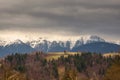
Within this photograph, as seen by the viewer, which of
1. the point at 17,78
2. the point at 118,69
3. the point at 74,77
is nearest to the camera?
the point at 118,69

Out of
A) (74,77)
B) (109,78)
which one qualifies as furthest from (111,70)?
(74,77)

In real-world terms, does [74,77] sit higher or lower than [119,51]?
lower

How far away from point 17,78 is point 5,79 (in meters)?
4.55

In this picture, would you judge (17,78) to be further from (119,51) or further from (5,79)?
(119,51)

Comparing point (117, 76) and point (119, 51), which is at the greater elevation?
point (119, 51)

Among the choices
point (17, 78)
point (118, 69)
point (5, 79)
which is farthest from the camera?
point (17, 78)

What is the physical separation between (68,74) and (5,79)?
84.0 ft

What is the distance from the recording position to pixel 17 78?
216ft

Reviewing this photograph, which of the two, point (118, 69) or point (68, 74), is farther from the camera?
point (68, 74)

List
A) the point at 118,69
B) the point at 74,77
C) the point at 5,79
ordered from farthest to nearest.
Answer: the point at 74,77, the point at 5,79, the point at 118,69

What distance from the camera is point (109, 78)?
4788 centimetres

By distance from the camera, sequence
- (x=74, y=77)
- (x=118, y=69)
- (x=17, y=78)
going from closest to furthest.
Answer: (x=118, y=69) < (x=17, y=78) < (x=74, y=77)

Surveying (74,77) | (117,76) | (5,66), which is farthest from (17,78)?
(117,76)

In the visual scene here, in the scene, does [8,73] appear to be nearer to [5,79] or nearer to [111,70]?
[5,79]
